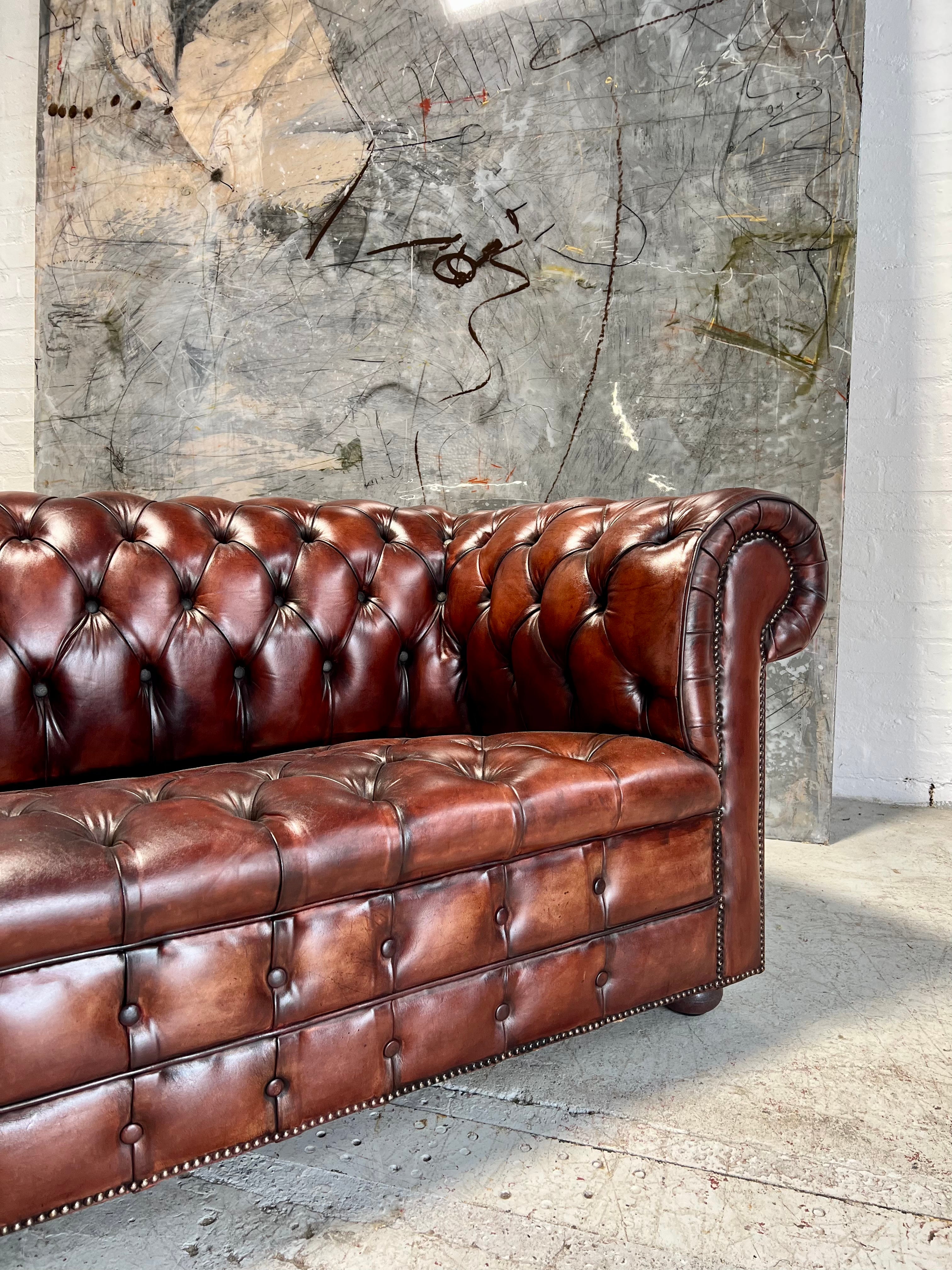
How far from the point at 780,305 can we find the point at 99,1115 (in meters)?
2.53

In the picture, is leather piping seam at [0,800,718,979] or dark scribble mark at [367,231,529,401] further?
dark scribble mark at [367,231,529,401]

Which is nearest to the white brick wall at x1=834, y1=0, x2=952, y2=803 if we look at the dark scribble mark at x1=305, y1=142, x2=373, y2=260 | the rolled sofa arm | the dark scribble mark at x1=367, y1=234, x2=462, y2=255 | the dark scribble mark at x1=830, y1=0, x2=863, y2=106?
the dark scribble mark at x1=830, y1=0, x2=863, y2=106

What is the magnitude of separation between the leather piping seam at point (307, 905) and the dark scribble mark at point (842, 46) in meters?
2.16

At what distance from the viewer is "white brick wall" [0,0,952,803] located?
9.40 ft

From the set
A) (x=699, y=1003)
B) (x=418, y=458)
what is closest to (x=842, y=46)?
(x=418, y=458)

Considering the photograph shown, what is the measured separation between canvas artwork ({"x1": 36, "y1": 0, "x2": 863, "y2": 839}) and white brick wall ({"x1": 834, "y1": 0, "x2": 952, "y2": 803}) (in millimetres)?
376

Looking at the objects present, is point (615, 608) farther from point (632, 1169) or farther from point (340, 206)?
point (340, 206)

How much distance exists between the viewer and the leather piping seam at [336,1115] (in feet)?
3.30

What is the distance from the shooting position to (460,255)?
2920 mm

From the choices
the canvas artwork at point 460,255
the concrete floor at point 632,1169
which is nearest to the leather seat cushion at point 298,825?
the concrete floor at point 632,1169

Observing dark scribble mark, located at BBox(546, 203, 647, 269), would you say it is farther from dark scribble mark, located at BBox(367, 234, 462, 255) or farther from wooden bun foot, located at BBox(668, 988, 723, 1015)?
wooden bun foot, located at BBox(668, 988, 723, 1015)

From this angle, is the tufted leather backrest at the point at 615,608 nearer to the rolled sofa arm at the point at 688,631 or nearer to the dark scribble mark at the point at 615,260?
the rolled sofa arm at the point at 688,631

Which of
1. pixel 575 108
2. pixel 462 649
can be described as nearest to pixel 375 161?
pixel 575 108

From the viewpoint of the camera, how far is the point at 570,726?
1811 millimetres
